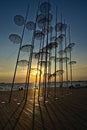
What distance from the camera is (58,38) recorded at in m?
25.2

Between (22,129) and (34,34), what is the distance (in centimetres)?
1578

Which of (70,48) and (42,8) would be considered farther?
(70,48)

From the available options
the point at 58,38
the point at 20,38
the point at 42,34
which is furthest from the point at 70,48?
the point at 20,38

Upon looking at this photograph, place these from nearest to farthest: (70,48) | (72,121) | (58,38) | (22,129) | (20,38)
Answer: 1. (22,129)
2. (72,121)
3. (20,38)
4. (58,38)
5. (70,48)

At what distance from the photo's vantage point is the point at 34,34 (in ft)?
72.3

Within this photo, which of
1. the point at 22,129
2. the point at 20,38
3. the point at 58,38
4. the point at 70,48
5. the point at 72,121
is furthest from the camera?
the point at 70,48

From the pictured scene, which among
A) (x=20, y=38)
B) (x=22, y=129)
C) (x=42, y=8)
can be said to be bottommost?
(x=22, y=129)

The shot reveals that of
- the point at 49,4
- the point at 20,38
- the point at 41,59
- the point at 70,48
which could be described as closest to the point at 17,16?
the point at 20,38

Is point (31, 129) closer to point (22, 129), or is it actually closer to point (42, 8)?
point (22, 129)

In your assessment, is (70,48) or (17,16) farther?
(70,48)

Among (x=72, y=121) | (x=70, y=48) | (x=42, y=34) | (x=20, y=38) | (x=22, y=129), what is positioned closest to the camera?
(x=22, y=129)

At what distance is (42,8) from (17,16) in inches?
136

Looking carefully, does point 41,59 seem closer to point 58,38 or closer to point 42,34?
point 42,34

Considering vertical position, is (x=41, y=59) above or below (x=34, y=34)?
below
